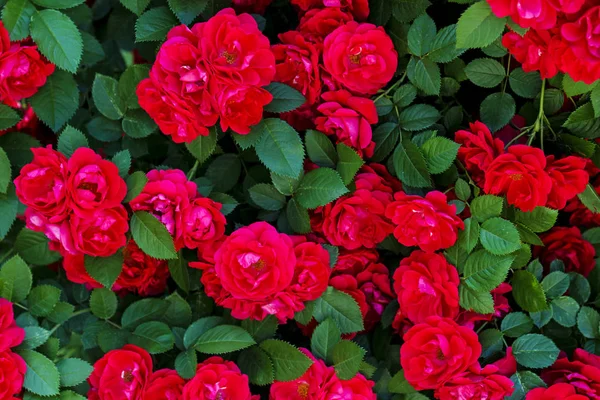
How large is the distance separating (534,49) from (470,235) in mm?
312

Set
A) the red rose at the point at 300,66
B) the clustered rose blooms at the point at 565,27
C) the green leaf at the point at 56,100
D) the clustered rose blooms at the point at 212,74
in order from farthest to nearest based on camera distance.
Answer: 1. the green leaf at the point at 56,100
2. the red rose at the point at 300,66
3. the clustered rose blooms at the point at 212,74
4. the clustered rose blooms at the point at 565,27

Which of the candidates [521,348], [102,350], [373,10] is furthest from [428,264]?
[102,350]

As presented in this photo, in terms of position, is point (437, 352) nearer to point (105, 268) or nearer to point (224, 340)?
point (224, 340)

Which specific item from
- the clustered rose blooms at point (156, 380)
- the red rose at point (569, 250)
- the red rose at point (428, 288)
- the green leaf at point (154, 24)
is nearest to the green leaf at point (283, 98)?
the green leaf at point (154, 24)

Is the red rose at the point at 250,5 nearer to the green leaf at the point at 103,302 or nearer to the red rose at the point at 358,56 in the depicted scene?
the red rose at the point at 358,56

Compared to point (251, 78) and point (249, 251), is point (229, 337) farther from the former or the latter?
point (251, 78)

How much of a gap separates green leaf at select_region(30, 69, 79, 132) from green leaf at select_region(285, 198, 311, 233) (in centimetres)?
44

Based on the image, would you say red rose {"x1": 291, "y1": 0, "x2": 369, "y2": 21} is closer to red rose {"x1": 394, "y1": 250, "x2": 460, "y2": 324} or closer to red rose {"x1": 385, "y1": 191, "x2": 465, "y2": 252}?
red rose {"x1": 385, "y1": 191, "x2": 465, "y2": 252}

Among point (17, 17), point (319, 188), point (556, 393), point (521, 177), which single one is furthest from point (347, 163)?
point (17, 17)

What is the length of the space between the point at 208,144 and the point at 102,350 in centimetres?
41

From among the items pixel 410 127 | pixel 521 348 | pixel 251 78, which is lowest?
pixel 521 348

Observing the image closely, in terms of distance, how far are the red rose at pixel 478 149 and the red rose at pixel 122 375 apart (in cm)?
64

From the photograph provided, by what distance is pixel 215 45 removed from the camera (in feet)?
3.37

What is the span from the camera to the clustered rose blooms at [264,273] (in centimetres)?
104
